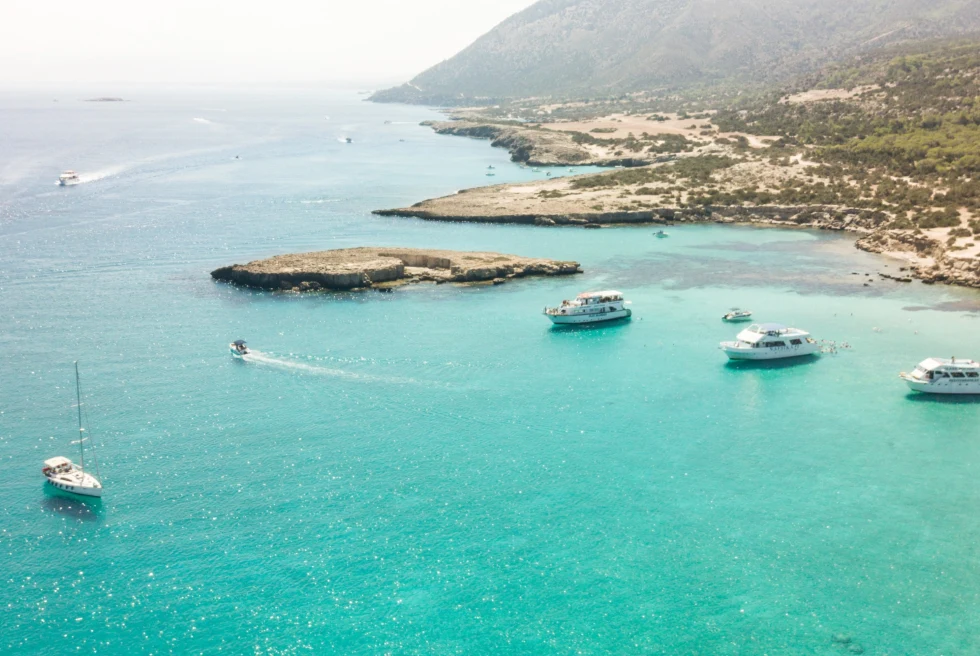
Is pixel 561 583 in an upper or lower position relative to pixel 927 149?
lower

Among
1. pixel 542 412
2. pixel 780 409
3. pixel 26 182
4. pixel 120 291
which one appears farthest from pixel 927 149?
pixel 26 182

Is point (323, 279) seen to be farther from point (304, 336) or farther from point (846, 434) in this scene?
point (846, 434)

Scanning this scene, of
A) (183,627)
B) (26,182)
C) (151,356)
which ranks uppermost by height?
(26,182)

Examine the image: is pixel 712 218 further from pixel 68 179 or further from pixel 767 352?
pixel 68 179

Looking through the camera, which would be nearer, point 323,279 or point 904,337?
point 904,337

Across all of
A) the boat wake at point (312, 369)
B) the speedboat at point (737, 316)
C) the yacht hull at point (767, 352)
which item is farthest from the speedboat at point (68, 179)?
the yacht hull at point (767, 352)

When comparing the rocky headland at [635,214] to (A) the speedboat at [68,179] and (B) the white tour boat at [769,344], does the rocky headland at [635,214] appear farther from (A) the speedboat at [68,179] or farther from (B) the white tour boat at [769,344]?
(A) the speedboat at [68,179]

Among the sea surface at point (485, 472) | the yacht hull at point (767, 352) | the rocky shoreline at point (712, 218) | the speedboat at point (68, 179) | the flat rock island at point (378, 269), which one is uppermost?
the speedboat at point (68, 179)
